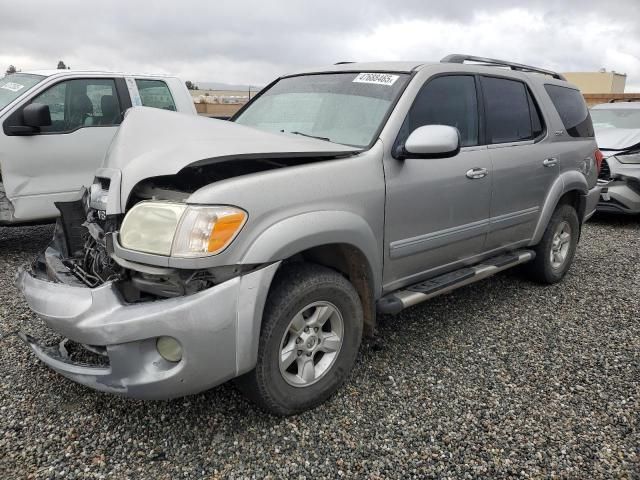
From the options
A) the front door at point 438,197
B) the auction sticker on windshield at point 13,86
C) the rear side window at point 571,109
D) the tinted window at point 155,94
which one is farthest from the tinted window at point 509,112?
the auction sticker on windshield at point 13,86

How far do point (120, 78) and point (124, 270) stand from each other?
4.18 m

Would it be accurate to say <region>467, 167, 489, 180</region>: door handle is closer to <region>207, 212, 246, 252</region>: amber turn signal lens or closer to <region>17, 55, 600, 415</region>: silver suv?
<region>17, 55, 600, 415</region>: silver suv

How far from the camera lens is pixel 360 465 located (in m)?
2.36

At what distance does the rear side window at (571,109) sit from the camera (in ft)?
14.9

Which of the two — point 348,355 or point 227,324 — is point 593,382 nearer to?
point 348,355

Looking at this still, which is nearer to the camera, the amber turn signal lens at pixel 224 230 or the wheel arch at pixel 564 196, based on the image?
the amber turn signal lens at pixel 224 230

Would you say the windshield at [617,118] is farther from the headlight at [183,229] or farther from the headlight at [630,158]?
the headlight at [183,229]

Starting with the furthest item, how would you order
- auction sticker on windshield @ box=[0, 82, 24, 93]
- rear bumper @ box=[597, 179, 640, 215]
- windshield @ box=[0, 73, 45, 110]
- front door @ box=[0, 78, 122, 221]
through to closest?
1. rear bumper @ box=[597, 179, 640, 215]
2. auction sticker on windshield @ box=[0, 82, 24, 93]
3. windshield @ box=[0, 73, 45, 110]
4. front door @ box=[0, 78, 122, 221]

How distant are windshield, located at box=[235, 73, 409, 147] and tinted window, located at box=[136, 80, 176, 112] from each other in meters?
2.67

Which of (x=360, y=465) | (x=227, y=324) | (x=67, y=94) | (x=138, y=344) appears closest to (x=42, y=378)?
(x=138, y=344)

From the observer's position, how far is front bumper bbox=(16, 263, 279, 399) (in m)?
2.16

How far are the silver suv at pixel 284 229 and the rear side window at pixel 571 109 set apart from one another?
750mm

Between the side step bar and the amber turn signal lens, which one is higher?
the amber turn signal lens

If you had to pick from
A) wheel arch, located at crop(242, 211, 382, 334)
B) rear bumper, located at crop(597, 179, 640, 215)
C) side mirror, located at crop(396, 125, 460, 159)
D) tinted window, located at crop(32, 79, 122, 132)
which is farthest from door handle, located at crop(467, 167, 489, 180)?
rear bumper, located at crop(597, 179, 640, 215)
